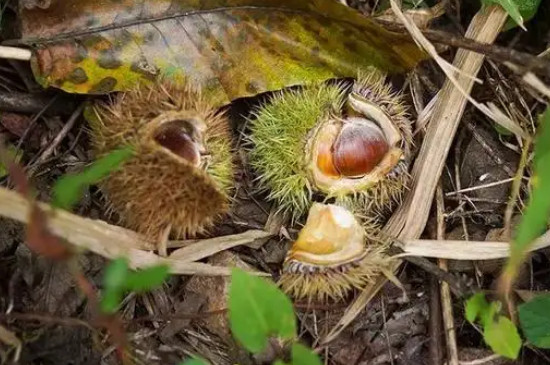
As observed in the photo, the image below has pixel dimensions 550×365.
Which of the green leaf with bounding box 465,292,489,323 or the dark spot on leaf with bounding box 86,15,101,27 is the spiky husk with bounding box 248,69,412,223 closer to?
the green leaf with bounding box 465,292,489,323

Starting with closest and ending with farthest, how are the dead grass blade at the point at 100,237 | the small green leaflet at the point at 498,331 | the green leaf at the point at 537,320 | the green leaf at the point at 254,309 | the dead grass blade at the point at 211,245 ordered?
the green leaf at the point at 254,309, the dead grass blade at the point at 100,237, the small green leaflet at the point at 498,331, the green leaf at the point at 537,320, the dead grass blade at the point at 211,245

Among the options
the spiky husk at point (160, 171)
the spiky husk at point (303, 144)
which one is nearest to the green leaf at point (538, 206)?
the spiky husk at point (303, 144)

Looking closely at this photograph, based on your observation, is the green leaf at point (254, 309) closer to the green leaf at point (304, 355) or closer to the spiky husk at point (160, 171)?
the green leaf at point (304, 355)

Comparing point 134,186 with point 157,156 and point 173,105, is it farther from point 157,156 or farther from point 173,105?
point 173,105

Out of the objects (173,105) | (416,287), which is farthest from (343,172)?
(173,105)

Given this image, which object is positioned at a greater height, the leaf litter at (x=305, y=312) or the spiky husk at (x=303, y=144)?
the spiky husk at (x=303, y=144)

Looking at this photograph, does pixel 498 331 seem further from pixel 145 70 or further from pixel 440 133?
pixel 145 70

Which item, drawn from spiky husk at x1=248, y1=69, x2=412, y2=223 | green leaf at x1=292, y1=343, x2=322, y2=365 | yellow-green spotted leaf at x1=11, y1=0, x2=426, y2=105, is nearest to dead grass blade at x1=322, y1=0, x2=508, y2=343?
spiky husk at x1=248, y1=69, x2=412, y2=223
